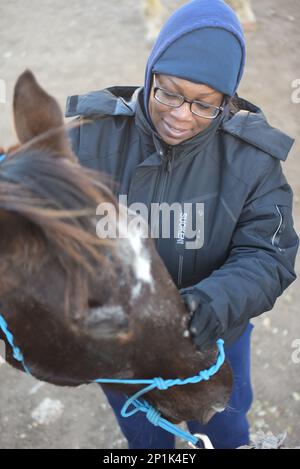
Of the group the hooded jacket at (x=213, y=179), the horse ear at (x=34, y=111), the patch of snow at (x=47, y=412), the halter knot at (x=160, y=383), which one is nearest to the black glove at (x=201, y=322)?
the halter knot at (x=160, y=383)

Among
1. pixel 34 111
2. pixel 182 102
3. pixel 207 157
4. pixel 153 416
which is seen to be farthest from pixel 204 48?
pixel 153 416

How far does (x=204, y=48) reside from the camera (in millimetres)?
1829

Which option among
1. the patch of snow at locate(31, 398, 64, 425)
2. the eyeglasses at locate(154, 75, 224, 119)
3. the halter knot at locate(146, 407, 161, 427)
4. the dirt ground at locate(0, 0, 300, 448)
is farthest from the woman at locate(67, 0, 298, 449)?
the patch of snow at locate(31, 398, 64, 425)

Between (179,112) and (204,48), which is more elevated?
(204,48)

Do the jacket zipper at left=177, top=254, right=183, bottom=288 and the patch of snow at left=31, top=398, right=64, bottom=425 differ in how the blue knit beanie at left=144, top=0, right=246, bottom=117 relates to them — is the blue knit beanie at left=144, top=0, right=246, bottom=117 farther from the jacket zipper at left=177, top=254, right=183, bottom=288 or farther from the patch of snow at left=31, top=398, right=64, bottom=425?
the patch of snow at left=31, top=398, right=64, bottom=425

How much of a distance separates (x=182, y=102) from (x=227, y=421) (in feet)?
5.35

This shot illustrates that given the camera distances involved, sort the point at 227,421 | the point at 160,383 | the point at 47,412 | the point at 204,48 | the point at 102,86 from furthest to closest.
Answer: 1. the point at 102,86
2. the point at 47,412
3. the point at 227,421
4. the point at 204,48
5. the point at 160,383

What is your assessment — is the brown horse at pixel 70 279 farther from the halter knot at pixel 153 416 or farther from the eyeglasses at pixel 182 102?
the eyeglasses at pixel 182 102

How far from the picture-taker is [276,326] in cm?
388

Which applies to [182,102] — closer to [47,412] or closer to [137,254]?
[137,254]

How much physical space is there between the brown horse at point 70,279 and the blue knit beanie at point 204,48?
56 cm

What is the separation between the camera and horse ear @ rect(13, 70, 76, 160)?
1.52 metres

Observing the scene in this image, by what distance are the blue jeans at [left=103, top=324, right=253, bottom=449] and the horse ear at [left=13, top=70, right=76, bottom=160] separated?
4.65 feet

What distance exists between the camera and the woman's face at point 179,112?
184 centimetres
